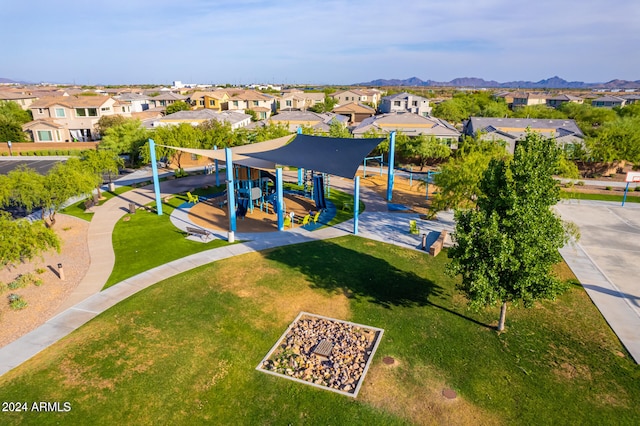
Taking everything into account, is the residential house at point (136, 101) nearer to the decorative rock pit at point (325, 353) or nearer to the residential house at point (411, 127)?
the residential house at point (411, 127)

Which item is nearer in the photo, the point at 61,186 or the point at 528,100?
the point at 61,186

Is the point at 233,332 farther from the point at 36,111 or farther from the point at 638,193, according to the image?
the point at 36,111

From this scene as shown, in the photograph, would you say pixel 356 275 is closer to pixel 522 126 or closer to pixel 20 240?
pixel 20 240

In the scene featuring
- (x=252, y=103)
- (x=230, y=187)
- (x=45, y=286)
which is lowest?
(x=45, y=286)

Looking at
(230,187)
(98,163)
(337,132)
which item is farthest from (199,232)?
(337,132)

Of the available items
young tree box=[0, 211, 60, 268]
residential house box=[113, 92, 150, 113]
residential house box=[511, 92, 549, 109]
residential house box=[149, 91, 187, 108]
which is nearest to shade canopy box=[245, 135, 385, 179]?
young tree box=[0, 211, 60, 268]

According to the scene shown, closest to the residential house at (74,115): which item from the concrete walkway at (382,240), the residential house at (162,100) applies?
the concrete walkway at (382,240)

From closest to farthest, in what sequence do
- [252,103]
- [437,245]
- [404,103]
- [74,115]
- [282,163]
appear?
[437,245] → [282,163] → [74,115] → [404,103] → [252,103]
